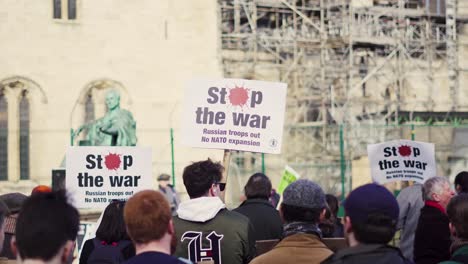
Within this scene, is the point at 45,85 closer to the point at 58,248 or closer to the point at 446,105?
the point at 446,105

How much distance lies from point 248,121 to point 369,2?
24.2 m

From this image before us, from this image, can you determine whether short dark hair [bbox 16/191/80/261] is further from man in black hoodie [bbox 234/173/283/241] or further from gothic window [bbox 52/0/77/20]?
gothic window [bbox 52/0/77/20]

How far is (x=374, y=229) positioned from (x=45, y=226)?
156 cm

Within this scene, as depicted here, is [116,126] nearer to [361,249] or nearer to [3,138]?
[3,138]

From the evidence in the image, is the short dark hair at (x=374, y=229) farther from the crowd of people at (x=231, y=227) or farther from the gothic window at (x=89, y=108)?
the gothic window at (x=89, y=108)

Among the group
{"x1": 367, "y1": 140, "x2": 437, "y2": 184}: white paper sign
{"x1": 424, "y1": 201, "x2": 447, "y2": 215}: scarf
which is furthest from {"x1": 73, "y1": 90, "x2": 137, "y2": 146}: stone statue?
{"x1": 424, "y1": 201, "x2": 447, "y2": 215}: scarf

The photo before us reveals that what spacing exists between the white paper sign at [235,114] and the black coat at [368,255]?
15.5ft

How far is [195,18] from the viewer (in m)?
28.4

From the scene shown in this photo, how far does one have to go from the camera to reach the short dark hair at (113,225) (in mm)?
6266

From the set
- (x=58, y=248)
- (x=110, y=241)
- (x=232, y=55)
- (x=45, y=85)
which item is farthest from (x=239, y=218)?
(x=232, y=55)

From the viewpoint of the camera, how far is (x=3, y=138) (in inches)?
1039

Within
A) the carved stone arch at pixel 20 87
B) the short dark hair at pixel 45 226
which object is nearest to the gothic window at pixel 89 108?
the carved stone arch at pixel 20 87

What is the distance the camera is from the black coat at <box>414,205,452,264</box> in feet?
23.5

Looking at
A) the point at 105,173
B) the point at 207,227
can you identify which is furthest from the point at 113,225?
the point at 105,173
